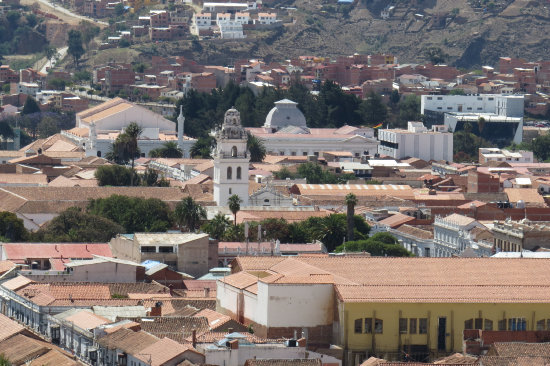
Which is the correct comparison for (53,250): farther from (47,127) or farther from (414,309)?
(47,127)

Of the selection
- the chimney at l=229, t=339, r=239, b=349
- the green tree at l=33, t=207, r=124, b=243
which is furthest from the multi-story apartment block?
the chimney at l=229, t=339, r=239, b=349

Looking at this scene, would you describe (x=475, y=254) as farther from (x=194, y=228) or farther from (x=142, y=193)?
(x=142, y=193)

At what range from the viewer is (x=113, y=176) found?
376 ft

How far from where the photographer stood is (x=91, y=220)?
88.7 m

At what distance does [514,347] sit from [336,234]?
35.0 meters

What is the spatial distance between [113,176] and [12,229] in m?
25.8

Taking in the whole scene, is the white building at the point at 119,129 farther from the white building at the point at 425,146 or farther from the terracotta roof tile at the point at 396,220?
the terracotta roof tile at the point at 396,220

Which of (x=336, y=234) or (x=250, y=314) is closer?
(x=250, y=314)

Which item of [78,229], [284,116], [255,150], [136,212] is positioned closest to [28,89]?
[284,116]

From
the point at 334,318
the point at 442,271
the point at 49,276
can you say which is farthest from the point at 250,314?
the point at 49,276

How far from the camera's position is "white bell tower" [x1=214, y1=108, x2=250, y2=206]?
100 metres

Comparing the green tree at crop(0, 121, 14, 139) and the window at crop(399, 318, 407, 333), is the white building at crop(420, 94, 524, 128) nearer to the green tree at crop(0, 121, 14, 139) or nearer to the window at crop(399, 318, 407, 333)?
the green tree at crop(0, 121, 14, 139)

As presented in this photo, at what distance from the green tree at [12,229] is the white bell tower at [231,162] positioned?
13282 millimetres

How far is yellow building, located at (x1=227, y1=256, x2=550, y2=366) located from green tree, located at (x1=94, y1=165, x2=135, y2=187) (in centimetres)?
4948
